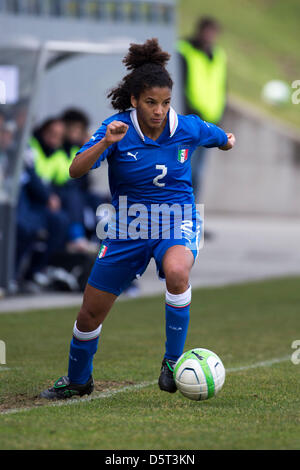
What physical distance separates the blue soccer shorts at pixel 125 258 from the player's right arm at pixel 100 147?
560 millimetres

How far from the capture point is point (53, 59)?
43.8 feet

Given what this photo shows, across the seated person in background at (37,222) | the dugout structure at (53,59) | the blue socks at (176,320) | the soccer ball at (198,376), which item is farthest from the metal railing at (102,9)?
the soccer ball at (198,376)

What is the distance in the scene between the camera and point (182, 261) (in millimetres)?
5906

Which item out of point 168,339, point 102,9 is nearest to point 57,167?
point 102,9

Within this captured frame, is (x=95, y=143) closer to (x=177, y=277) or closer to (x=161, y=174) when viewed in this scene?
(x=161, y=174)

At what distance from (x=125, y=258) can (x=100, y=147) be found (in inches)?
29.4

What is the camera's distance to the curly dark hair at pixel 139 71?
6031 millimetres

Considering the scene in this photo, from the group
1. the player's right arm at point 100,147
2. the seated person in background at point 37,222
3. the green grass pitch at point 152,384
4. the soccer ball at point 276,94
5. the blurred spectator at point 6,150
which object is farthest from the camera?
the soccer ball at point 276,94

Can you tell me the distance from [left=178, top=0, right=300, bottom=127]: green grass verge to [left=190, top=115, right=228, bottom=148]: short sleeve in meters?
20.3

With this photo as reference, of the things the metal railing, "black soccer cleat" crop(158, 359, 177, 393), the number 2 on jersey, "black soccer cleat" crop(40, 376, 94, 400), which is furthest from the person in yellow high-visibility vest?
"black soccer cleat" crop(158, 359, 177, 393)

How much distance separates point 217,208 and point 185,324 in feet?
60.8

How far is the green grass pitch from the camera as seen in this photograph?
4.96 meters

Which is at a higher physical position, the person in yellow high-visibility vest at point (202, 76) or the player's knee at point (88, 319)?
the person in yellow high-visibility vest at point (202, 76)

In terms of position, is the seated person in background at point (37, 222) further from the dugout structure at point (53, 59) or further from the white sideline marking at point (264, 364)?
the white sideline marking at point (264, 364)
